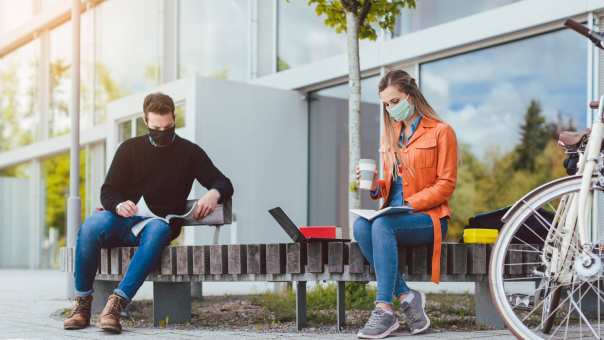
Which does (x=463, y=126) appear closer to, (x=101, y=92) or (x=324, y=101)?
(x=324, y=101)

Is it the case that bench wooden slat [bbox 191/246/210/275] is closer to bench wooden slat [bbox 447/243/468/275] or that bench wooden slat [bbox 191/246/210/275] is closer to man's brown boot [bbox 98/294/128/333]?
man's brown boot [bbox 98/294/128/333]

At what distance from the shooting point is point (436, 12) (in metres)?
10.7

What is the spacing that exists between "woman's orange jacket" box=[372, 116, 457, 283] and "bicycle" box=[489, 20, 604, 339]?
0.59 meters

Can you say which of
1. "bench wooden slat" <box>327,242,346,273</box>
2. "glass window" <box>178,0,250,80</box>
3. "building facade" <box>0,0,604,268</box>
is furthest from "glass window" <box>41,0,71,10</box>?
"bench wooden slat" <box>327,242,346,273</box>

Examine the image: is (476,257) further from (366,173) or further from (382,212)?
(366,173)

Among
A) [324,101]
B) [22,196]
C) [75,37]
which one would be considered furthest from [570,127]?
[22,196]

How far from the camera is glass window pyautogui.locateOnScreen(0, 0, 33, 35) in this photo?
23.1 m

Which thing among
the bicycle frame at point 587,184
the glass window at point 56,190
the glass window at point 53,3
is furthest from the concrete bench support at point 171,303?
the glass window at point 56,190

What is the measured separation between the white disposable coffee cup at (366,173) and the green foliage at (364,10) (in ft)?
8.87

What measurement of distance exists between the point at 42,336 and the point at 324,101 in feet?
29.0

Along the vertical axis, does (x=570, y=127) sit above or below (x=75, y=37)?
below

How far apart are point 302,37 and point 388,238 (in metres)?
9.40

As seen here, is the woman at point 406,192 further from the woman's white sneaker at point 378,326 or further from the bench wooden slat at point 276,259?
the bench wooden slat at point 276,259

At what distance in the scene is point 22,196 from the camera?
74.3ft
